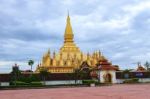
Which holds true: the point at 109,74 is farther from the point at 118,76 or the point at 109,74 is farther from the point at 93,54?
the point at 93,54

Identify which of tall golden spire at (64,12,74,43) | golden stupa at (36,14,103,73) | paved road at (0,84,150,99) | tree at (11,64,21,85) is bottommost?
paved road at (0,84,150,99)

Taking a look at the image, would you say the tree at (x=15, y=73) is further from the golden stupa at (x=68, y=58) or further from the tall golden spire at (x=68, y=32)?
the tall golden spire at (x=68, y=32)

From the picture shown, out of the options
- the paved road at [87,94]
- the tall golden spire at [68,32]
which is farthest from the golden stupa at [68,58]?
the paved road at [87,94]

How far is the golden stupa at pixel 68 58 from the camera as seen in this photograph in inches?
2554

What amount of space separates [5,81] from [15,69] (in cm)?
244

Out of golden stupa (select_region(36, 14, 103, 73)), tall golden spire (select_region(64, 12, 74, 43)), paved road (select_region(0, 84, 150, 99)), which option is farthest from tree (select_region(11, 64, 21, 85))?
paved road (select_region(0, 84, 150, 99))

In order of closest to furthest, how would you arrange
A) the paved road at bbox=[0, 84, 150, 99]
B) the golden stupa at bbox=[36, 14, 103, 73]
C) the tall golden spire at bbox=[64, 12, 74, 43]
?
the paved road at bbox=[0, 84, 150, 99], the golden stupa at bbox=[36, 14, 103, 73], the tall golden spire at bbox=[64, 12, 74, 43]

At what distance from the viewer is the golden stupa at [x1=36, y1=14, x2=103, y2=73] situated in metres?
64.9

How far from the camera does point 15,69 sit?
51438 millimetres

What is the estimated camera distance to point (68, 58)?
6725cm

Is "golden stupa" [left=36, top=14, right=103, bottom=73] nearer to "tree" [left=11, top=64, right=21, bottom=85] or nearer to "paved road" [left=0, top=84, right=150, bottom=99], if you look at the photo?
"tree" [left=11, top=64, right=21, bottom=85]

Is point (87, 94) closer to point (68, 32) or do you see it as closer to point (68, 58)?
point (68, 58)

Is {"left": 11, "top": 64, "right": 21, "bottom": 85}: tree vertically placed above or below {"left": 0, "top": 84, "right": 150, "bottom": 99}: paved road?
above

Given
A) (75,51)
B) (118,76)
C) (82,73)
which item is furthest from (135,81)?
(75,51)
